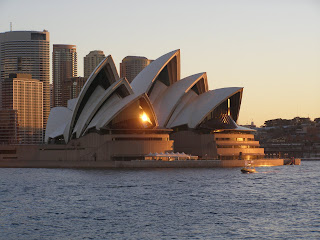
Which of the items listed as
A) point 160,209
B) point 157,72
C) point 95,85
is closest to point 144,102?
point 157,72

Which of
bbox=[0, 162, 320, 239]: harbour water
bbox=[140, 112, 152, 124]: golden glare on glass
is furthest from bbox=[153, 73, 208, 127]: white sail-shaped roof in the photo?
bbox=[0, 162, 320, 239]: harbour water

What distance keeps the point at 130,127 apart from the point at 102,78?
9182 mm

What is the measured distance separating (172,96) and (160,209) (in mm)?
68113

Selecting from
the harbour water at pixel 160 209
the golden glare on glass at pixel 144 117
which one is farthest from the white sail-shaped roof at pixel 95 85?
the harbour water at pixel 160 209

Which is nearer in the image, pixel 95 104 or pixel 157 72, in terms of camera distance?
pixel 95 104

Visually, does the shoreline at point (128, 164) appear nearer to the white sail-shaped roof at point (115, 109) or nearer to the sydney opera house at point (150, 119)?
the sydney opera house at point (150, 119)

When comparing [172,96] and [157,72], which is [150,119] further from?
[157,72]

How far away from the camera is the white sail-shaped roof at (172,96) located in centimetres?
11831

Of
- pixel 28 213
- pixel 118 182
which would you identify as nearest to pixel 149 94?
pixel 118 182

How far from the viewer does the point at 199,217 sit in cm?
4797

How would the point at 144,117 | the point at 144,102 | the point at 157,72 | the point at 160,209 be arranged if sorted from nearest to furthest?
the point at 160,209
the point at 144,102
the point at 144,117
the point at 157,72

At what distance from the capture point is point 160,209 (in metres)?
52.1

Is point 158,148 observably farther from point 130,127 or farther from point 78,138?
point 78,138

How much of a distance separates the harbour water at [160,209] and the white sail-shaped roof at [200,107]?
3727 centimetres
